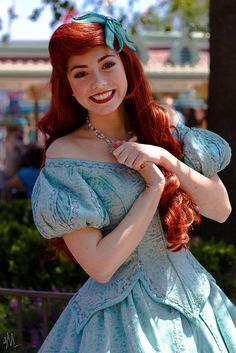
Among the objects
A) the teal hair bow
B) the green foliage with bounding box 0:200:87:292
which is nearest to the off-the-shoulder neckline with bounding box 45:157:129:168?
the teal hair bow

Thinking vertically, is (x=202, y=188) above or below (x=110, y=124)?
below

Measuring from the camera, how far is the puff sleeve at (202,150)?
2.13 meters

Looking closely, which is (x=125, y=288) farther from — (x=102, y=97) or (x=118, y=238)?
(x=102, y=97)

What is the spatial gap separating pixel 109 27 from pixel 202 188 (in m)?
0.52

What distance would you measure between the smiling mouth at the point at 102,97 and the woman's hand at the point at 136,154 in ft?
0.47

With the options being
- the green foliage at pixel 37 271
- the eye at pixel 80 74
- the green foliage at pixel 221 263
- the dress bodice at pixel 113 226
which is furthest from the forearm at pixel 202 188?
the green foliage at pixel 221 263

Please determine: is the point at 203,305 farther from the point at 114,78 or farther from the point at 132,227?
the point at 114,78

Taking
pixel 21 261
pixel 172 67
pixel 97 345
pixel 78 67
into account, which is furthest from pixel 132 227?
pixel 172 67

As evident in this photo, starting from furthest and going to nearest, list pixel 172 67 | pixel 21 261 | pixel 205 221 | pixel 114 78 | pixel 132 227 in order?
pixel 172 67, pixel 205 221, pixel 21 261, pixel 114 78, pixel 132 227

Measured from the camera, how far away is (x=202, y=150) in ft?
7.02

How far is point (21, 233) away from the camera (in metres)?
5.02

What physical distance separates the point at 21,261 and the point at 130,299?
9.33ft

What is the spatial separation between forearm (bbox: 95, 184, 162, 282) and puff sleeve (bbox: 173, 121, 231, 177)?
235 mm

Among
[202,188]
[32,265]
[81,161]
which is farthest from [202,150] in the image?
[32,265]
